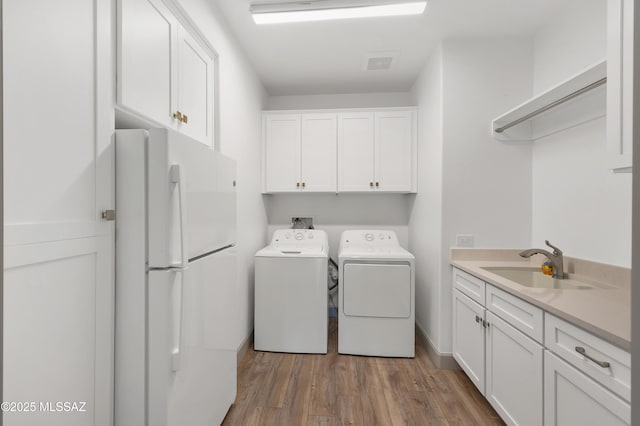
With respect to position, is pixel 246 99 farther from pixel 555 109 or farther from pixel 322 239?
pixel 555 109

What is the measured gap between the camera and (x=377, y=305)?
2.57m

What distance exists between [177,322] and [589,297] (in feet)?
5.92

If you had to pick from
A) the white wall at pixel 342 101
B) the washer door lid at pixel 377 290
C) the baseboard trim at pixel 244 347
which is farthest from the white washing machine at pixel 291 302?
the white wall at pixel 342 101

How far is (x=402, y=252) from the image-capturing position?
2809 mm

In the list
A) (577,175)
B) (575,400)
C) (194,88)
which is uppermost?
(194,88)

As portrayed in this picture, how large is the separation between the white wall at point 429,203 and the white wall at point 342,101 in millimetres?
312

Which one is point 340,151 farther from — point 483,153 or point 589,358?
point 589,358

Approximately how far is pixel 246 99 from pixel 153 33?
1350mm

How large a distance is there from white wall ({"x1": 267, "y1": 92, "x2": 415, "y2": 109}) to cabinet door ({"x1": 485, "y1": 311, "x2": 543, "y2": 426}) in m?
2.57

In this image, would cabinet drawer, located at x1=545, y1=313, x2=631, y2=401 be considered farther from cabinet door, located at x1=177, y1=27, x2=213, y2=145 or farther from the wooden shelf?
cabinet door, located at x1=177, y1=27, x2=213, y2=145

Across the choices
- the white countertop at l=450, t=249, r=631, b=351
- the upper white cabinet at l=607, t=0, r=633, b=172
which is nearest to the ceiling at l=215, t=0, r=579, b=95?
the upper white cabinet at l=607, t=0, r=633, b=172

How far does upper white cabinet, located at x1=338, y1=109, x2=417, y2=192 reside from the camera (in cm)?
311

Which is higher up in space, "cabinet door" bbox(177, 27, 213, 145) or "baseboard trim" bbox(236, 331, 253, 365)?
"cabinet door" bbox(177, 27, 213, 145)

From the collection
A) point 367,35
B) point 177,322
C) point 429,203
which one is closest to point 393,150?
point 429,203
